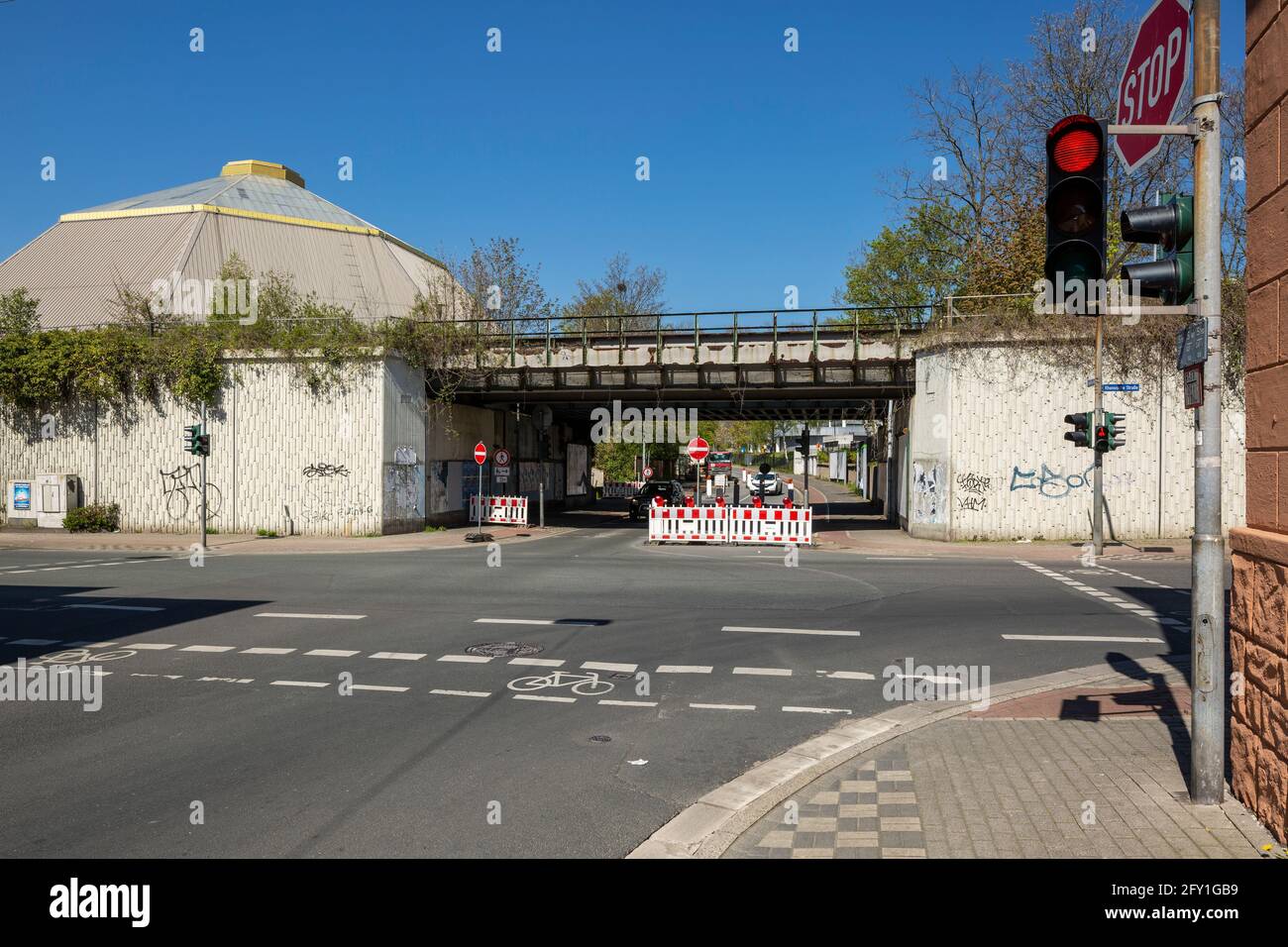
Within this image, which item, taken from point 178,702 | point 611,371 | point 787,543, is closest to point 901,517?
point 787,543

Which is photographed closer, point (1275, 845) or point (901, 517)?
point (1275, 845)

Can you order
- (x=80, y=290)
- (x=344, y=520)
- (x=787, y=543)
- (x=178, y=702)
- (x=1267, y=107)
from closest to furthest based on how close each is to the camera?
(x=1267, y=107), (x=178, y=702), (x=787, y=543), (x=344, y=520), (x=80, y=290)

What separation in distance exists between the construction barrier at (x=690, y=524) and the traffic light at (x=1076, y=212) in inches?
857

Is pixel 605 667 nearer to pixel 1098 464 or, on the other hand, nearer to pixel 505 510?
pixel 1098 464

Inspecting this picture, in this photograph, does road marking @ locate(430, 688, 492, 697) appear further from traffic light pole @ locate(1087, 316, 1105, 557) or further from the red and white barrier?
the red and white barrier

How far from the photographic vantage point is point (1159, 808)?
17.4 ft

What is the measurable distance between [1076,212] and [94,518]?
3161cm

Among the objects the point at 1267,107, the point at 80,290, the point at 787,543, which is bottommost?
the point at 787,543

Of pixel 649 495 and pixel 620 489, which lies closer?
pixel 649 495

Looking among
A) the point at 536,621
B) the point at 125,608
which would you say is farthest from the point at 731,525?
the point at 125,608

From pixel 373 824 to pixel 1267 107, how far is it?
20.8 ft

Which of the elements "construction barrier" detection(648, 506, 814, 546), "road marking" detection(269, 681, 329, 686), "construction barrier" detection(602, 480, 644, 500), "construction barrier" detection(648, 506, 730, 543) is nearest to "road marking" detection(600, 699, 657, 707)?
"road marking" detection(269, 681, 329, 686)

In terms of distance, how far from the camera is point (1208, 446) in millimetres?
5324

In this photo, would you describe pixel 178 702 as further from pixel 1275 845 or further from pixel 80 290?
pixel 80 290
